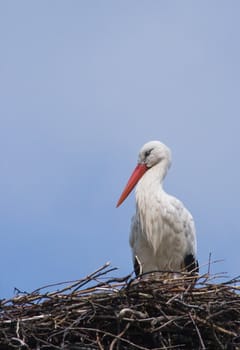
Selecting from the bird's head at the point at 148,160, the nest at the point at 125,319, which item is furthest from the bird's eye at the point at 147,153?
the nest at the point at 125,319

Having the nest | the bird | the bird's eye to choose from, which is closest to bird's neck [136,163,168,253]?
the bird

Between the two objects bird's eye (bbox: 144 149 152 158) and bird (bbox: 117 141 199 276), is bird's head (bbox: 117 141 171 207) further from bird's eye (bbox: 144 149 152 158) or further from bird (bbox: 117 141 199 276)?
bird (bbox: 117 141 199 276)

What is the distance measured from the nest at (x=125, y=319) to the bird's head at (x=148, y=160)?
84.1 inches

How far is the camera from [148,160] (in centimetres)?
862

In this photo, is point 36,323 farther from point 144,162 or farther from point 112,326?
point 144,162

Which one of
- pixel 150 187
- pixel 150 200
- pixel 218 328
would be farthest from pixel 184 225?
pixel 218 328

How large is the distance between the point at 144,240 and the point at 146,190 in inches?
14.7

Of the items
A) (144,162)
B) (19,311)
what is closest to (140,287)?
(19,311)

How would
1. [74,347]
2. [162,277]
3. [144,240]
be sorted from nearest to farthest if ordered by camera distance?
1. [74,347]
2. [162,277]
3. [144,240]

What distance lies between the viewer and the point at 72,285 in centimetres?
659

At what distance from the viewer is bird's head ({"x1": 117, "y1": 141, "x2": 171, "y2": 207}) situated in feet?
28.2

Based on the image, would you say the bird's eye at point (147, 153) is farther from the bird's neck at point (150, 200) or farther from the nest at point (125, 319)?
the nest at point (125, 319)

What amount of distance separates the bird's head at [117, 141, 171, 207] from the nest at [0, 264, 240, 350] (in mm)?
2135

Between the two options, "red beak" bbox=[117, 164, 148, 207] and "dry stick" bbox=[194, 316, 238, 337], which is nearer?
"dry stick" bbox=[194, 316, 238, 337]
